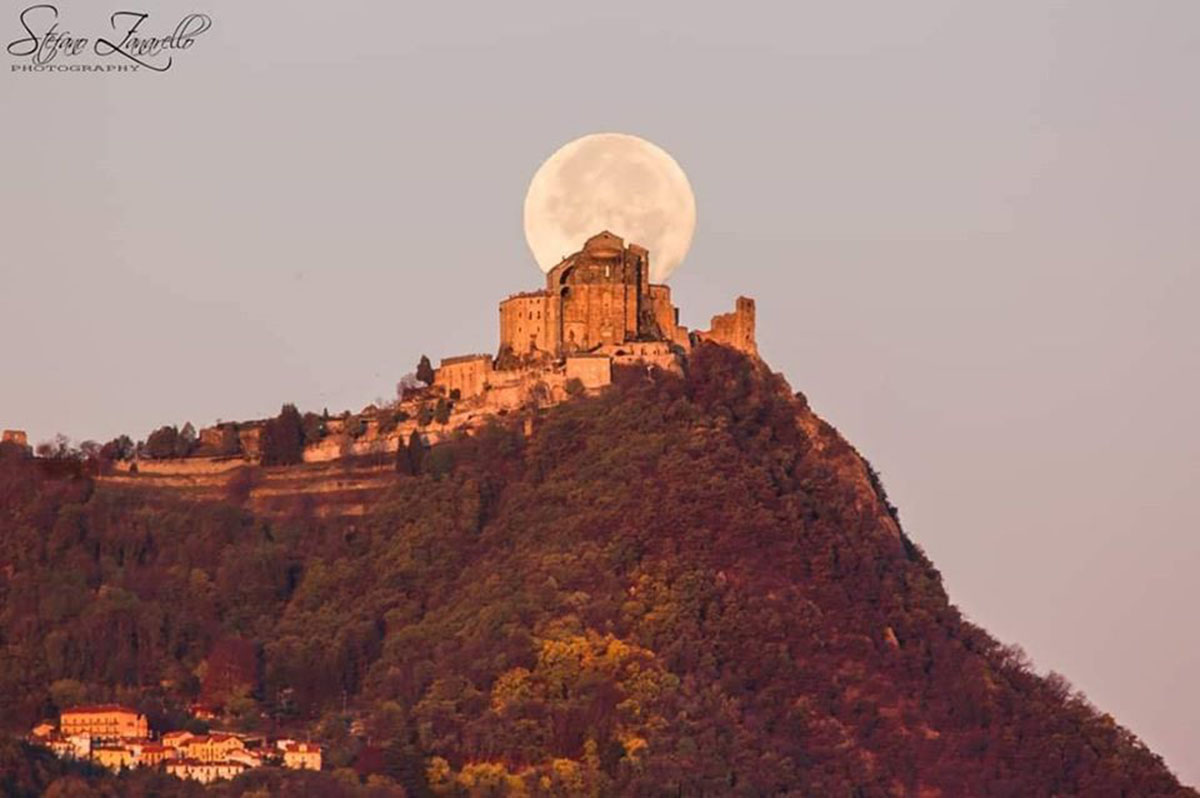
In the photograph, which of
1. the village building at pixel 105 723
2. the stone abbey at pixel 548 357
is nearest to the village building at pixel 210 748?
the village building at pixel 105 723

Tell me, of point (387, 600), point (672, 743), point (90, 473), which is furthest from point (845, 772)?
point (90, 473)

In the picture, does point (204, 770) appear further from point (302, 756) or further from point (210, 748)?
point (302, 756)

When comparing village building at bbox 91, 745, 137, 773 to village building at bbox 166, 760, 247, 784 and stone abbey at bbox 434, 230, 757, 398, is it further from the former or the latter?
stone abbey at bbox 434, 230, 757, 398

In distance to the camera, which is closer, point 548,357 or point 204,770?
point 204,770

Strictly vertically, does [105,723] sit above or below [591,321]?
below

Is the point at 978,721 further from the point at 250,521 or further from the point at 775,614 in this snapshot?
the point at 250,521

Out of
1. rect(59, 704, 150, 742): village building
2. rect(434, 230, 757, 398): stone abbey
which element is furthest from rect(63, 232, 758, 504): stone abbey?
rect(59, 704, 150, 742): village building

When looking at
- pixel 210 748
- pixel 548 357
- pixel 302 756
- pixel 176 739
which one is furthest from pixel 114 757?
pixel 548 357

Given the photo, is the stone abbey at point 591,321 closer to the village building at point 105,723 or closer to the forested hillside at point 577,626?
the forested hillside at point 577,626
